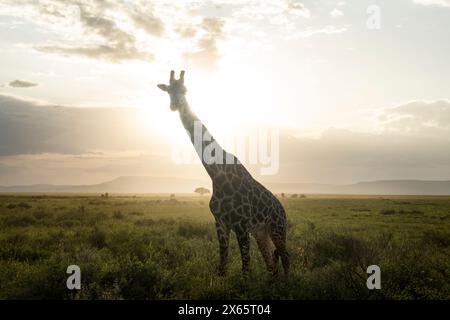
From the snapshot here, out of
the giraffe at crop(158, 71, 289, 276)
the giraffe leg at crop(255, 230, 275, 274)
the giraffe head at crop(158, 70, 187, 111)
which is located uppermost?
the giraffe head at crop(158, 70, 187, 111)

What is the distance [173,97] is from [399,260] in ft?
22.1

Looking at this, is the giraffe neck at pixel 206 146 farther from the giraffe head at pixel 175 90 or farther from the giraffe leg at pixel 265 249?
the giraffe leg at pixel 265 249

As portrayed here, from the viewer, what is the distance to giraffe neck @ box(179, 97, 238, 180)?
337 inches

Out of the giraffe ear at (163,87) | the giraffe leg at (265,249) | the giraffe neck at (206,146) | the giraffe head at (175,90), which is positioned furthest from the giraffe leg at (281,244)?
the giraffe ear at (163,87)

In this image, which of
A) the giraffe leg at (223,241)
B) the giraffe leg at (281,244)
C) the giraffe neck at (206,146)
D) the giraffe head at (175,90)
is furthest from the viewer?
the giraffe leg at (281,244)

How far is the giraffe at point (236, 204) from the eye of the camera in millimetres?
8336

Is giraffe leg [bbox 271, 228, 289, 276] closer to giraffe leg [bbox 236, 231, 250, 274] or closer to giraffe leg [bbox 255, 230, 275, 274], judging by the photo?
giraffe leg [bbox 255, 230, 275, 274]

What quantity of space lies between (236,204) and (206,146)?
129 centimetres


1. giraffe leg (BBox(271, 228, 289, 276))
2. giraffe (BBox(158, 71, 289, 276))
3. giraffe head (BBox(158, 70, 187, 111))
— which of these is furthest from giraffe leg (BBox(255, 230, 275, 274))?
giraffe head (BBox(158, 70, 187, 111))

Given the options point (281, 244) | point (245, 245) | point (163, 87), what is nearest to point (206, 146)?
point (163, 87)

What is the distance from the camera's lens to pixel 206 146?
8594 millimetres

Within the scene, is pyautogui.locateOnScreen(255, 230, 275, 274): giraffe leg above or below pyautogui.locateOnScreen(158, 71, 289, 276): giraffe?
below

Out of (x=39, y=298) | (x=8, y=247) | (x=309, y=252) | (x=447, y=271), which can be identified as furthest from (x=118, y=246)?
(x=447, y=271)
